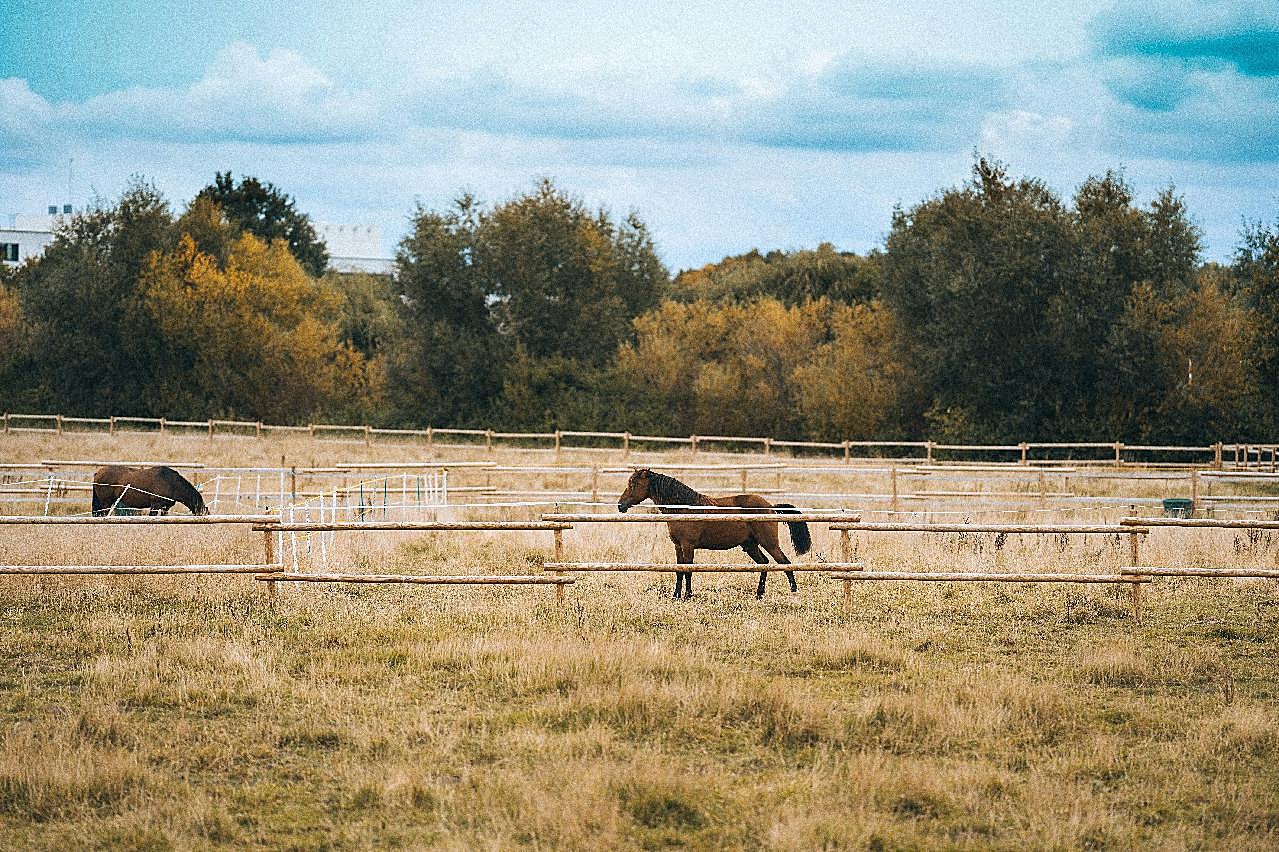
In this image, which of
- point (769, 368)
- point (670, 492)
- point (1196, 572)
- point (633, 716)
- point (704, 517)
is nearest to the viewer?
point (633, 716)

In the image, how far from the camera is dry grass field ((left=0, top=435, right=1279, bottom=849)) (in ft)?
20.8

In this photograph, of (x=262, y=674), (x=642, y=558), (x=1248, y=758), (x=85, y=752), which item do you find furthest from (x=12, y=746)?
(x=642, y=558)

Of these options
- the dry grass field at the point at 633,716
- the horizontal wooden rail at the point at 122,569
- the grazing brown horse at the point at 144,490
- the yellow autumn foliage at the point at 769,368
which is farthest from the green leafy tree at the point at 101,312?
the horizontal wooden rail at the point at 122,569

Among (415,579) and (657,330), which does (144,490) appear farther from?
(657,330)

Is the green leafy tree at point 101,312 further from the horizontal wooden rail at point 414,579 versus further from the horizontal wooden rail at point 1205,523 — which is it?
the horizontal wooden rail at point 1205,523

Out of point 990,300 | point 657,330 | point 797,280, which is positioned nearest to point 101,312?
point 657,330

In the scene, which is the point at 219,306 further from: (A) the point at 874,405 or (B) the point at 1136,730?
(B) the point at 1136,730

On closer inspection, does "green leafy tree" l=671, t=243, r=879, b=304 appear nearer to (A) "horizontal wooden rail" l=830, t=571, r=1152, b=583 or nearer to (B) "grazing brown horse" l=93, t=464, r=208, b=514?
(B) "grazing brown horse" l=93, t=464, r=208, b=514

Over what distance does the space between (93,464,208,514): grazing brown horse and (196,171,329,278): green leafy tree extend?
4231 cm

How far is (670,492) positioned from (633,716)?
17.6ft

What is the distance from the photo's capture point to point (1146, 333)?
3397 centimetres

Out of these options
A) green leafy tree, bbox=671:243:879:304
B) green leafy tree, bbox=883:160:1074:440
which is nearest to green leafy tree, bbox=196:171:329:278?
green leafy tree, bbox=671:243:879:304

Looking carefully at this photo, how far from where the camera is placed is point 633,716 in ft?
26.8

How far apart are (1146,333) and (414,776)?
30.9m
